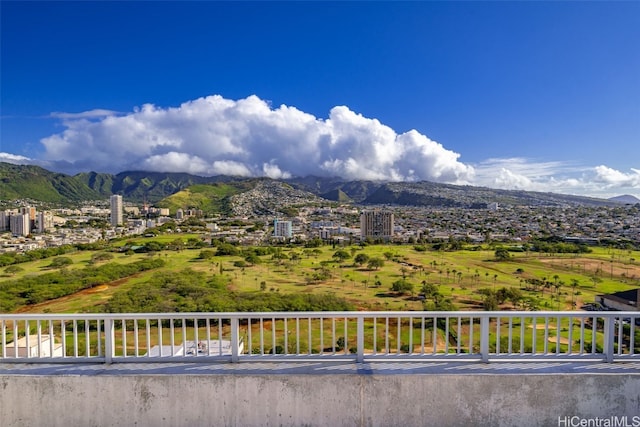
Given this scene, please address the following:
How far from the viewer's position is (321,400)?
273 cm

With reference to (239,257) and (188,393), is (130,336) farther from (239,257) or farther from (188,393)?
(239,257)

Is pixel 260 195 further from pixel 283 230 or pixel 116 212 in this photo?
pixel 283 230

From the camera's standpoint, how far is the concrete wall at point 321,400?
2.73m

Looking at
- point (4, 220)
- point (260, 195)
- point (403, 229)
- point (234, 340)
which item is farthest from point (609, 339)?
point (260, 195)

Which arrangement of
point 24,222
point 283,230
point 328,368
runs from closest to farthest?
point 328,368
point 24,222
point 283,230

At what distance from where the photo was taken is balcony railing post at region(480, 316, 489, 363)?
2.96 metres

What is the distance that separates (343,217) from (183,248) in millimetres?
35445

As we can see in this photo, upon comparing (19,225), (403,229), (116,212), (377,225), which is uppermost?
(116,212)

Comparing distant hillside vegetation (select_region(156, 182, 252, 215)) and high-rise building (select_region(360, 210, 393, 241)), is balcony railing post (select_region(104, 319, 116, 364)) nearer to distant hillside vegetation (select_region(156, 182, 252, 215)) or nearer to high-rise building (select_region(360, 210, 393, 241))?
high-rise building (select_region(360, 210, 393, 241))

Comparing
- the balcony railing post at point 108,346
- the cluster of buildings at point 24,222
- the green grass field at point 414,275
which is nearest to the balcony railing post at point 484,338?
the balcony railing post at point 108,346

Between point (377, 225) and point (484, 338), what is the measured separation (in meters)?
44.2

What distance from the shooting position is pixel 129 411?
9.06 feet

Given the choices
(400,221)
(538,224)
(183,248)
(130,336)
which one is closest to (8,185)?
(183,248)

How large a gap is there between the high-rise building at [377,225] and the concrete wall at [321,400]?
1668 inches
